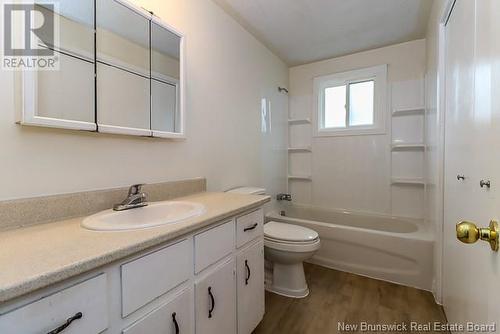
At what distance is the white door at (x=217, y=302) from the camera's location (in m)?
0.97

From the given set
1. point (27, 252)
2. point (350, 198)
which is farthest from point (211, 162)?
point (350, 198)

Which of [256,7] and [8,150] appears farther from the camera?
[256,7]

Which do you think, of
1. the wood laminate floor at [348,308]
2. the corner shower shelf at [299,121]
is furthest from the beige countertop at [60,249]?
the corner shower shelf at [299,121]

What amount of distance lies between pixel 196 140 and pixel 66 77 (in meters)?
0.82

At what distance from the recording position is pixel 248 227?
128 centimetres

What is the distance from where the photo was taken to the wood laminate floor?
1.51 meters

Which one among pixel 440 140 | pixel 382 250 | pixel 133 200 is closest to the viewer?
pixel 133 200

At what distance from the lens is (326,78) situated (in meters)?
2.96

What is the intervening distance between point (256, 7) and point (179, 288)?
206 cm

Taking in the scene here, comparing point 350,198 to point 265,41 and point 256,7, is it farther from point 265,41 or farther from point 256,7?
point 256,7

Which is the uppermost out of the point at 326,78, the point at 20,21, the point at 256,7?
the point at 256,7

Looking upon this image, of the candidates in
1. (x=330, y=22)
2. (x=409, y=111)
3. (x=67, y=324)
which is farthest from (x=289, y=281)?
(x=330, y=22)

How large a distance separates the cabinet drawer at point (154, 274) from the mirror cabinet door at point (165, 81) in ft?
2.50

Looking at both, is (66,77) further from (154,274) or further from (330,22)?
(330,22)
